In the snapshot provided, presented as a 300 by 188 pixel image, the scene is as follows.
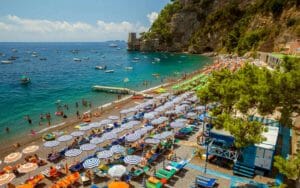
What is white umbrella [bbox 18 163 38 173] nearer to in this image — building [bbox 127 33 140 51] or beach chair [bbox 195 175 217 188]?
beach chair [bbox 195 175 217 188]

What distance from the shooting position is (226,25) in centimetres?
12069

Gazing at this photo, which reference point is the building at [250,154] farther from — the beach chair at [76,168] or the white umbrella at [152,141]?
the beach chair at [76,168]

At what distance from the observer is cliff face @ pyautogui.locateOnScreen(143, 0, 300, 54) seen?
254 feet

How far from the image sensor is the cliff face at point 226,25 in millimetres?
77562

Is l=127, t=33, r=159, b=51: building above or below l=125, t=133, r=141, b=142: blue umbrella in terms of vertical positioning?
above

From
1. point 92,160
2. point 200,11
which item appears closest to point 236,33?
point 200,11

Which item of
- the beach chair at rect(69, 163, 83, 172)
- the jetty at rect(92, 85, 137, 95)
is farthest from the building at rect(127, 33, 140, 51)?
the beach chair at rect(69, 163, 83, 172)

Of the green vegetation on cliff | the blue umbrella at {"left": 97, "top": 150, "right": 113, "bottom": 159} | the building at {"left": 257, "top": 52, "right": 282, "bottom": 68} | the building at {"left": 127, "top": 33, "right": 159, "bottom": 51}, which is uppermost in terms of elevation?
the building at {"left": 127, "top": 33, "right": 159, "bottom": 51}

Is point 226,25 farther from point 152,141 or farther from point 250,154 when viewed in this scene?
point 250,154

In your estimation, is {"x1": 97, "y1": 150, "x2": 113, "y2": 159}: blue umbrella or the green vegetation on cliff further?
{"x1": 97, "y1": 150, "x2": 113, "y2": 159}: blue umbrella

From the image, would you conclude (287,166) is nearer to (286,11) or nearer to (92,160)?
(92,160)

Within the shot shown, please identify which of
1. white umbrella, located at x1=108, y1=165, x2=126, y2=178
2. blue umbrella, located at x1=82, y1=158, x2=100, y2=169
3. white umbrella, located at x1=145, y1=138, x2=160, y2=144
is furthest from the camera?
white umbrella, located at x1=145, y1=138, x2=160, y2=144

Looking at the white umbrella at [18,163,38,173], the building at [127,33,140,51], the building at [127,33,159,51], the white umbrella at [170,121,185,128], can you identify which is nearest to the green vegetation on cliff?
the white umbrella at [170,121,185,128]

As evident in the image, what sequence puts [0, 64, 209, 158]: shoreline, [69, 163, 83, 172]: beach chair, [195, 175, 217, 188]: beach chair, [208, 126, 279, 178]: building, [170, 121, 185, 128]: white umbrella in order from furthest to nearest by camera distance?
[0, 64, 209, 158]: shoreline
[170, 121, 185, 128]: white umbrella
[69, 163, 83, 172]: beach chair
[208, 126, 279, 178]: building
[195, 175, 217, 188]: beach chair
